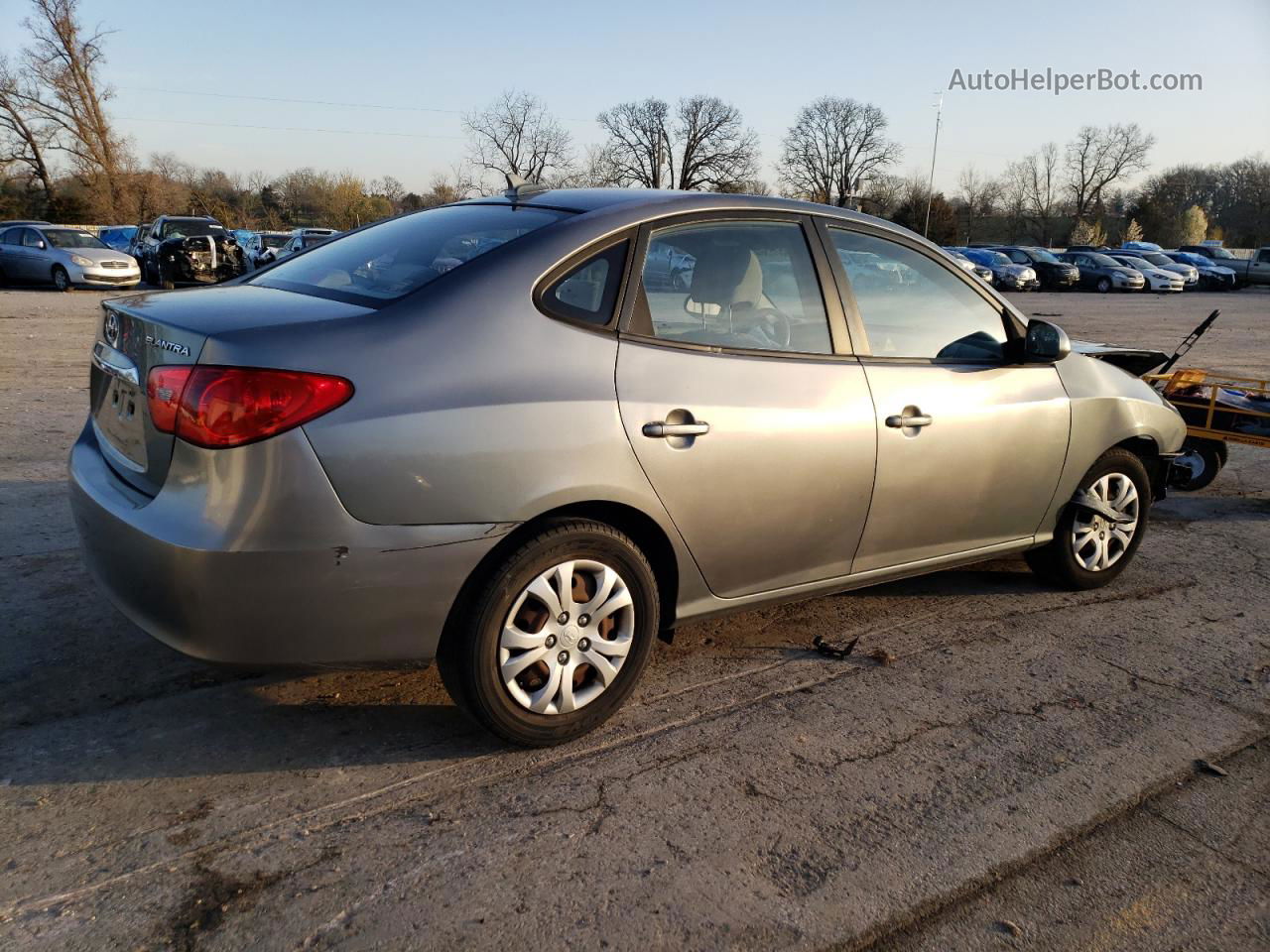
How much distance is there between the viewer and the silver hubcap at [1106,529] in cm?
467

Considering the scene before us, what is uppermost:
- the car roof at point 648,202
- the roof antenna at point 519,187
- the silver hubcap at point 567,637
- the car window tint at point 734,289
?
the roof antenna at point 519,187

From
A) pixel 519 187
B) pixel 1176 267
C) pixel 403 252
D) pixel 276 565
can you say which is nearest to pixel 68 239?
pixel 519 187

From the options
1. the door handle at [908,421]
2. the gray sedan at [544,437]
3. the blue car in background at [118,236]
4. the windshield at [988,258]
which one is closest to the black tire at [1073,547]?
the gray sedan at [544,437]

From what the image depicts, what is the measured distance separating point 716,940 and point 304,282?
95.2 inches

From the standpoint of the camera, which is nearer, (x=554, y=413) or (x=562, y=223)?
(x=554, y=413)

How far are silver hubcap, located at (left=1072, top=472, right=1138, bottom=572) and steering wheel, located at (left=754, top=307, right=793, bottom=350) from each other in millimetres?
1954

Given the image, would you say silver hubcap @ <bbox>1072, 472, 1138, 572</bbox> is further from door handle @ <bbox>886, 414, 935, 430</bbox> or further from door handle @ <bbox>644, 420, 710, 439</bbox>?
door handle @ <bbox>644, 420, 710, 439</bbox>

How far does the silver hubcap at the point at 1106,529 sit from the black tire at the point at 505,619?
251 cm

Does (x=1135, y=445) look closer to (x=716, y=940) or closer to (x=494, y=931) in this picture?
(x=716, y=940)

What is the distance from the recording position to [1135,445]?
4.87 meters

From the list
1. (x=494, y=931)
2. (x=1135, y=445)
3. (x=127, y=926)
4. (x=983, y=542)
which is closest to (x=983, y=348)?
(x=983, y=542)

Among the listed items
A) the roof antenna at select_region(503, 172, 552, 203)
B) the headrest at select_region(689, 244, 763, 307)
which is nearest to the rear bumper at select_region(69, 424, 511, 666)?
the headrest at select_region(689, 244, 763, 307)

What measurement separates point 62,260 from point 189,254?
4411 millimetres

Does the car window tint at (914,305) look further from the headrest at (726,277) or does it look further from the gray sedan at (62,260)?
the gray sedan at (62,260)
